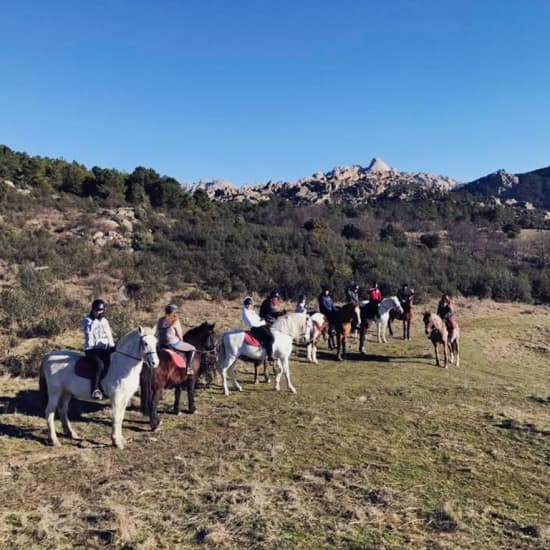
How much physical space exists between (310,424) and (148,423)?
3201 mm

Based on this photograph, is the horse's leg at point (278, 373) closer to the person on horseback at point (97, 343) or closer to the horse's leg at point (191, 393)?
the horse's leg at point (191, 393)

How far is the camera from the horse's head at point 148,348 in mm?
7719

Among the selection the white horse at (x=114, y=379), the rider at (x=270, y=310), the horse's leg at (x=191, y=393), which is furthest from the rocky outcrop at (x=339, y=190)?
the white horse at (x=114, y=379)

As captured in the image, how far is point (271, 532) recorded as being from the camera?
535 centimetres

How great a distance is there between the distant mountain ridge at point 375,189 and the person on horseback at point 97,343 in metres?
75.6

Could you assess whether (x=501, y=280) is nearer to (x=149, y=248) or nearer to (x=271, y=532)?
(x=149, y=248)

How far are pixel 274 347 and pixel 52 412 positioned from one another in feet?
17.6

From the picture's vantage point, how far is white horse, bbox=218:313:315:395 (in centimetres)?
1179

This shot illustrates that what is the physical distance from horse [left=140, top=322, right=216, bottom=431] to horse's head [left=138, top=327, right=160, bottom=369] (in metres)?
1.18

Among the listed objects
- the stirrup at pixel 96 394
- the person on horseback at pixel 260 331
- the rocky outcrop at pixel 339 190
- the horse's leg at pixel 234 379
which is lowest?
the horse's leg at pixel 234 379

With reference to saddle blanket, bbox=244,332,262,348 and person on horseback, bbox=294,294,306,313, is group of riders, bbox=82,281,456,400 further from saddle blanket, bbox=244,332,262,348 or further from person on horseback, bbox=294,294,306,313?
person on horseback, bbox=294,294,306,313

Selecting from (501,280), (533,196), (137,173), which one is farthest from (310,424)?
(533,196)

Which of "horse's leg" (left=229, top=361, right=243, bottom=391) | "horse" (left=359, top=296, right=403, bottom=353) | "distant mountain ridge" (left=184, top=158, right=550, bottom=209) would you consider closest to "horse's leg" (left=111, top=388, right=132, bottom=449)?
"horse's leg" (left=229, top=361, right=243, bottom=391)

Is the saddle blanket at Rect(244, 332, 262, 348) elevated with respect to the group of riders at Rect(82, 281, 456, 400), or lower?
lower
